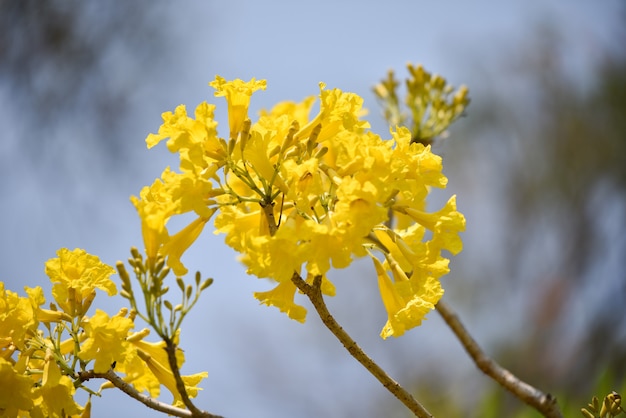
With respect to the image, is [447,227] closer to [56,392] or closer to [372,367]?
[372,367]

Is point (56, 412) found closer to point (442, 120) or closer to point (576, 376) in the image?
point (442, 120)

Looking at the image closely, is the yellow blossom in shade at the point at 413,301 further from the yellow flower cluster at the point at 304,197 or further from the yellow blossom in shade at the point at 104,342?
the yellow blossom in shade at the point at 104,342

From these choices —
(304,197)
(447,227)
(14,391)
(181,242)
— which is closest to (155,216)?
(181,242)

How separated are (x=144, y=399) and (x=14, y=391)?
0.20 m

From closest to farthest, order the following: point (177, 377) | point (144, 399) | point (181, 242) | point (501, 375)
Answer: point (177, 377), point (144, 399), point (181, 242), point (501, 375)

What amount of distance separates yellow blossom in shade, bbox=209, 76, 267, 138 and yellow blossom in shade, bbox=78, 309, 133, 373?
348 mm

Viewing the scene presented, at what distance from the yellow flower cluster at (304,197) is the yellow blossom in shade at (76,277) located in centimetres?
12

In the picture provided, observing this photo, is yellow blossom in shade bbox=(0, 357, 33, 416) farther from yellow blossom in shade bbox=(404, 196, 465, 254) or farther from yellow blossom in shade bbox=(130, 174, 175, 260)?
yellow blossom in shade bbox=(404, 196, 465, 254)

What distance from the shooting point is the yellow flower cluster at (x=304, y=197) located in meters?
0.99

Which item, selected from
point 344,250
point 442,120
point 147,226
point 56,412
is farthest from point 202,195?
point 442,120

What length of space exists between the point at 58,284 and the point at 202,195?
0.31 metres

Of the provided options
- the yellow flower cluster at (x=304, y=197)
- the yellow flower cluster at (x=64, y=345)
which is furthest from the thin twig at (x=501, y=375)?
the yellow flower cluster at (x=64, y=345)

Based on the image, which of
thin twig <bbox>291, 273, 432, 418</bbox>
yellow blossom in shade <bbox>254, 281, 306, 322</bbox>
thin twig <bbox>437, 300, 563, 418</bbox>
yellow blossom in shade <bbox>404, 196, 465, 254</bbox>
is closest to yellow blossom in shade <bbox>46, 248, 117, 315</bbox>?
yellow blossom in shade <bbox>254, 281, 306, 322</bbox>

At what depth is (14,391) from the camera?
3.37 ft
